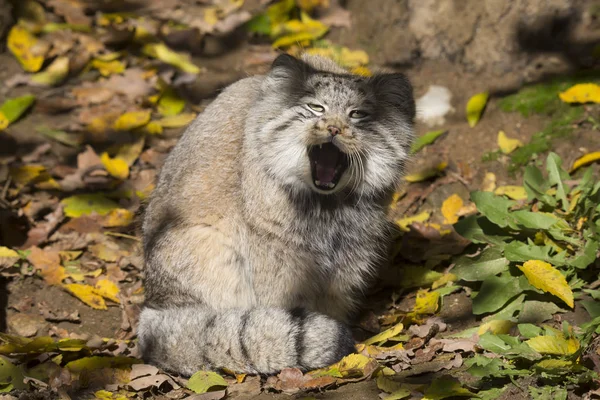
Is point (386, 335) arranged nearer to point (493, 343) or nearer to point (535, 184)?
point (493, 343)

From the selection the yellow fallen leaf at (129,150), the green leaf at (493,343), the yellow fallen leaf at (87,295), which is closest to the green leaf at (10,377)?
the yellow fallen leaf at (87,295)

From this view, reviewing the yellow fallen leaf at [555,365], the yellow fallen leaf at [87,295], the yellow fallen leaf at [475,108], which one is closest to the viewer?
the yellow fallen leaf at [555,365]

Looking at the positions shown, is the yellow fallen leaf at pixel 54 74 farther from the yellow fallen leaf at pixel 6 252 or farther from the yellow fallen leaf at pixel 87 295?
the yellow fallen leaf at pixel 87 295

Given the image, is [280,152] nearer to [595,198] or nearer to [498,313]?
[498,313]

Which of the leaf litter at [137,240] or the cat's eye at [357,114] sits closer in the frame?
the leaf litter at [137,240]

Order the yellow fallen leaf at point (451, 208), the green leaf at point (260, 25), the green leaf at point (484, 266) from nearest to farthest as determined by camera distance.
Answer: the green leaf at point (484, 266), the yellow fallen leaf at point (451, 208), the green leaf at point (260, 25)

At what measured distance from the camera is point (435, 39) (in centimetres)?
716

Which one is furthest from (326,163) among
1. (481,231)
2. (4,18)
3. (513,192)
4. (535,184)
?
(4,18)

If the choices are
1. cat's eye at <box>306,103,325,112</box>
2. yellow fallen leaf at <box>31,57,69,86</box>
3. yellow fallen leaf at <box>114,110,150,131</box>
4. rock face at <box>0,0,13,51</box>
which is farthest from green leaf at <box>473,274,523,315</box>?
rock face at <box>0,0,13,51</box>

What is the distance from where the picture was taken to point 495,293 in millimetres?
4887

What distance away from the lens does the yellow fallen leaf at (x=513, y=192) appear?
589cm

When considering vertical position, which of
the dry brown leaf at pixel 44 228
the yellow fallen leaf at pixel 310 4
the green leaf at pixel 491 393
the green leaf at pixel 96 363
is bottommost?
the green leaf at pixel 96 363

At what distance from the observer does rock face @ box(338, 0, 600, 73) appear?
658cm

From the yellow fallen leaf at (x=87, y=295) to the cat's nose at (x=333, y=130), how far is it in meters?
2.32
